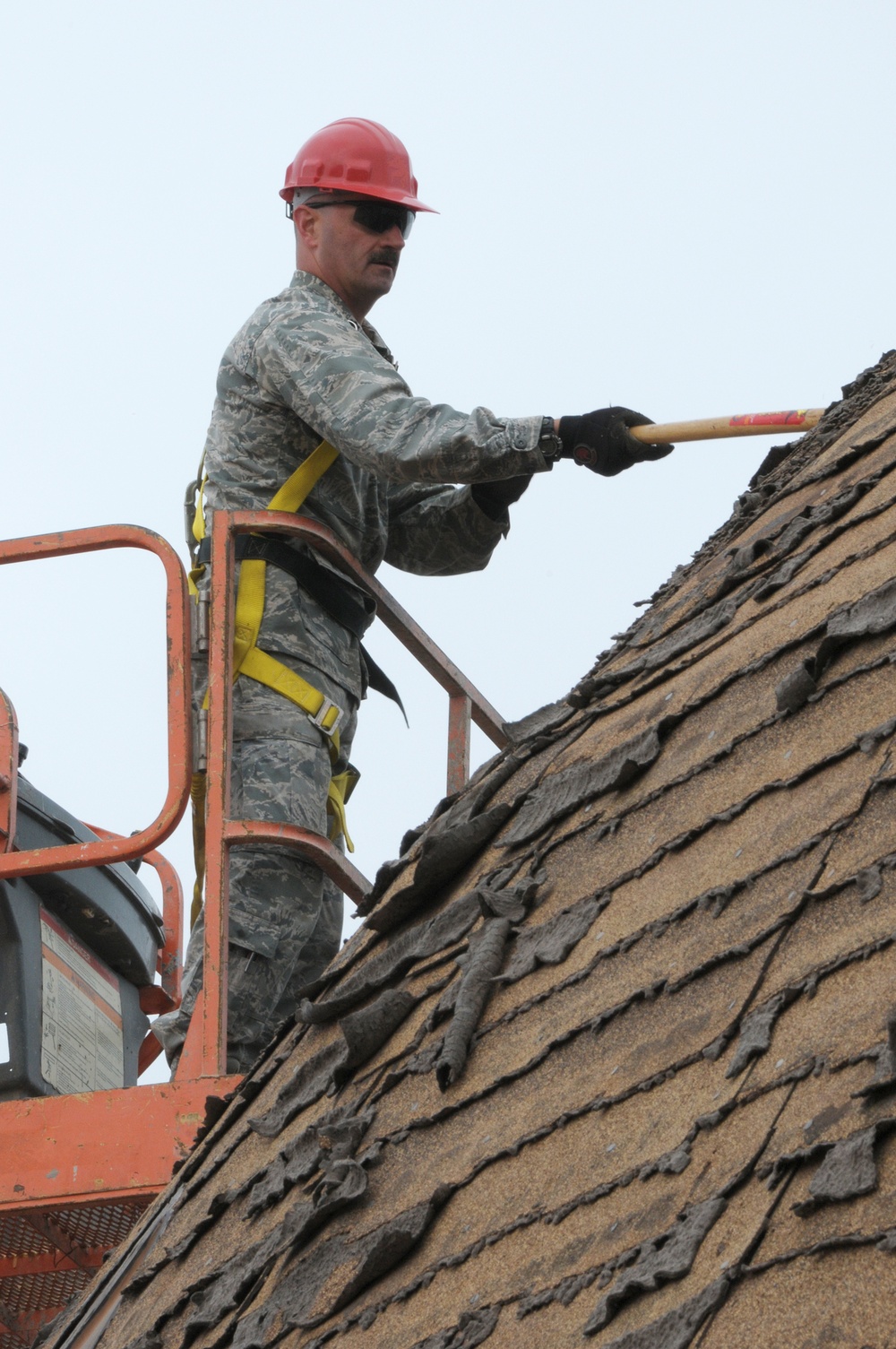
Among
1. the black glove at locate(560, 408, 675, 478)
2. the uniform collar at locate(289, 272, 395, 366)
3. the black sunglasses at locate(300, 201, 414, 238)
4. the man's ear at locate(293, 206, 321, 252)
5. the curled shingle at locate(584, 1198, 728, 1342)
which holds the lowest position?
the curled shingle at locate(584, 1198, 728, 1342)

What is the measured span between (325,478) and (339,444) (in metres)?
0.29

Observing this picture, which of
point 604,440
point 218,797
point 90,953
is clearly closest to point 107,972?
point 90,953

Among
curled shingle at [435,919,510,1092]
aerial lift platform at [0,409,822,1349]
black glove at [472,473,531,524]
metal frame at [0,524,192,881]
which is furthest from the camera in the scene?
black glove at [472,473,531,524]

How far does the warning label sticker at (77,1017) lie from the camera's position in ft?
17.1

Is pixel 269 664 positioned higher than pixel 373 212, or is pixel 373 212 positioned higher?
pixel 373 212

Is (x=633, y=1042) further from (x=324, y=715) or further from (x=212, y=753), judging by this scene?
(x=324, y=715)

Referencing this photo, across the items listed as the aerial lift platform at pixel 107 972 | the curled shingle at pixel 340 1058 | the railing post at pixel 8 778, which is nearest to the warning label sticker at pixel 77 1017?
the aerial lift platform at pixel 107 972

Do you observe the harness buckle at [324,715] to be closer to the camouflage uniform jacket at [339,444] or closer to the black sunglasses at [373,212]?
the camouflage uniform jacket at [339,444]

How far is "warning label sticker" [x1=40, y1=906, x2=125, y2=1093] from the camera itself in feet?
17.1

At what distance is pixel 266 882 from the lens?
4.39 m

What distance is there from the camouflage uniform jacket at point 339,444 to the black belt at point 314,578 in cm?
3

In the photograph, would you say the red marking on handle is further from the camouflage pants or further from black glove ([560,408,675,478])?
the camouflage pants

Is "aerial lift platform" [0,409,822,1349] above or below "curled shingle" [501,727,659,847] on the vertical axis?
above

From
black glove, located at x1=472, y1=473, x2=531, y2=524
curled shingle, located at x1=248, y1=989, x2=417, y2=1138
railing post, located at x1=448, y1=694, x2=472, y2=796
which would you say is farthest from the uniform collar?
curled shingle, located at x1=248, y1=989, x2=417, y2=1138
